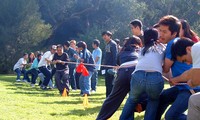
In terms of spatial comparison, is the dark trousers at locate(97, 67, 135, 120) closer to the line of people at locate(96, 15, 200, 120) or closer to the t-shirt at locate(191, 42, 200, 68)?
the line of people at locate(96, 15, 200, 120)

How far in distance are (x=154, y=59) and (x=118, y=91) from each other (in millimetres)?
1037

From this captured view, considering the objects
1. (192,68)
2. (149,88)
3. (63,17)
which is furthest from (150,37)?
(63,17)

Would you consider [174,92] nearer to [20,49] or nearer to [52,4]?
[20,49]

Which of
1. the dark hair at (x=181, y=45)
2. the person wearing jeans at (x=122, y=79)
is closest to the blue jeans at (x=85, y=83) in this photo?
the person wearing jeans at (x=122, y=79)

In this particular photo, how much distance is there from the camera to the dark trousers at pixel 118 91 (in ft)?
20.8

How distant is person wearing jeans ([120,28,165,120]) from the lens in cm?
559

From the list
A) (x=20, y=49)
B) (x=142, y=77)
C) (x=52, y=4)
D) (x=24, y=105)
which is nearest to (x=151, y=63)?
(x=142, y=77)

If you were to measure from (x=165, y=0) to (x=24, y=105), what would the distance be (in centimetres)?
2876

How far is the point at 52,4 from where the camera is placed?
39094 mm

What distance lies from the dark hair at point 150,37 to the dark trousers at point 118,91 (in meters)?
0.71

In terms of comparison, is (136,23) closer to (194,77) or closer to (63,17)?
(194,77)

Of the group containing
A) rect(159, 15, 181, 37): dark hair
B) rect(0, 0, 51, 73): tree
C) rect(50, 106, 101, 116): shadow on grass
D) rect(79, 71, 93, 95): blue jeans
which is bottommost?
rect(50, 106, 101, 116): shadow on grass

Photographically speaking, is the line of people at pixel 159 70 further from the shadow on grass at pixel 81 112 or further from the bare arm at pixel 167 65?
the shadow on grass at pixel 81 112

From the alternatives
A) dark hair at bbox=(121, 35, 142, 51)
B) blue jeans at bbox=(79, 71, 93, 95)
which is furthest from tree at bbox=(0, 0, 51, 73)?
dark hair at bbox=(121, 35, 142, 51)
